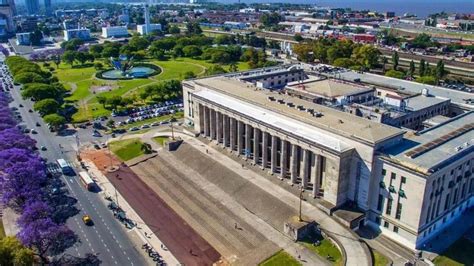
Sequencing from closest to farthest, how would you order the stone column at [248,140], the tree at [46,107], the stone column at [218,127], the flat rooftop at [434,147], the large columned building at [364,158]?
1. the flat rooftop at [434,147]
2. the large columned building at [364,158]
3. the stone column at [248,140]
4. the stone column at [218,127]
5. the tree at [46,107]

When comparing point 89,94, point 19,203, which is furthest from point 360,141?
point 89,94

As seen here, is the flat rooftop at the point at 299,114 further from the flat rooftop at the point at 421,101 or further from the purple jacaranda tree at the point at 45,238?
the purple jacaranda tree at the point at 45,238

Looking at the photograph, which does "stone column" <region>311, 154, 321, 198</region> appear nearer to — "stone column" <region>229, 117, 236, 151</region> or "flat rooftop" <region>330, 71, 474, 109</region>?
"stone column" <region>229, 117, 236, 151</region>

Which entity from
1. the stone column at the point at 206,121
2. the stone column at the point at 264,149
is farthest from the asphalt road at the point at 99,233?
the stone column at the point at 206,121

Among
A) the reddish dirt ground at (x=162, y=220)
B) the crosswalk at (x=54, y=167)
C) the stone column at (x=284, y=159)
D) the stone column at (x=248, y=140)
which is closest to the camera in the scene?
the reddish dirt ground at (x=162, y=220)

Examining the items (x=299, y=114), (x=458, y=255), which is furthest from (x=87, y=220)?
(x=458, y=255)
